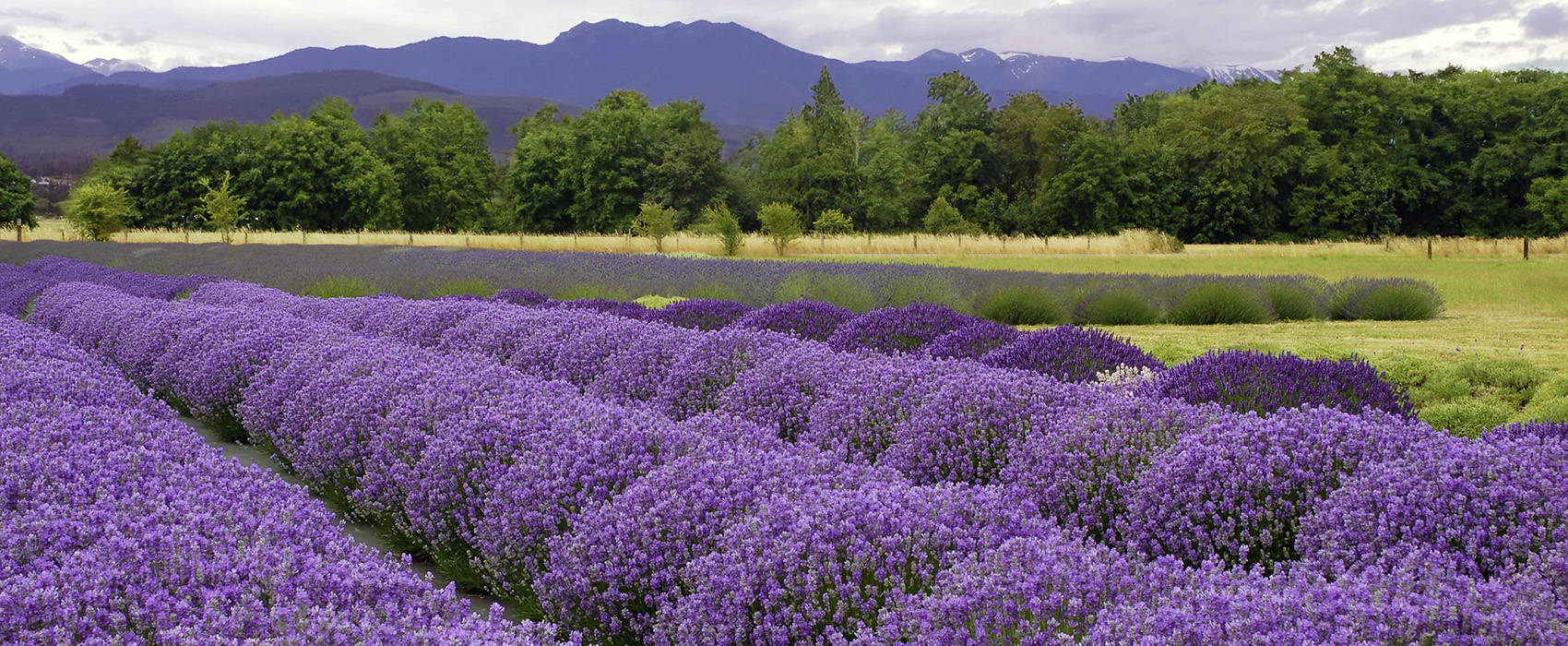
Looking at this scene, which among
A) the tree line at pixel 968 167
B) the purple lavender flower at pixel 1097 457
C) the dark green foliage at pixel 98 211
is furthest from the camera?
the tree line at pixel 968 167

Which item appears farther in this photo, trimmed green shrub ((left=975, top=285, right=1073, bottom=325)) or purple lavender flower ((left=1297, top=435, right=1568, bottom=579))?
trimmed green shrub ((left=975, top=285, right=1073, bottom=325))

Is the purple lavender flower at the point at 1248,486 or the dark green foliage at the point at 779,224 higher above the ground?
the dark green foliage at the point at 779,224

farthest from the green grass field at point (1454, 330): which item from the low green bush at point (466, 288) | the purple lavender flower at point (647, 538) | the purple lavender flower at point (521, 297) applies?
the low green bush at point (466, 288)

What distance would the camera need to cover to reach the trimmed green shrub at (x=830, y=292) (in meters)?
10.8

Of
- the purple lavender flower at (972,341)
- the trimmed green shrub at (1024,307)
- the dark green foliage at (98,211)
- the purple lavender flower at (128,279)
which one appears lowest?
the trimmed green shrub at (1024,307)

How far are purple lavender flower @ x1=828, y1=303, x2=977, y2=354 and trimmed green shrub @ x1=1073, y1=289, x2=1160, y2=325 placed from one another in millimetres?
4713

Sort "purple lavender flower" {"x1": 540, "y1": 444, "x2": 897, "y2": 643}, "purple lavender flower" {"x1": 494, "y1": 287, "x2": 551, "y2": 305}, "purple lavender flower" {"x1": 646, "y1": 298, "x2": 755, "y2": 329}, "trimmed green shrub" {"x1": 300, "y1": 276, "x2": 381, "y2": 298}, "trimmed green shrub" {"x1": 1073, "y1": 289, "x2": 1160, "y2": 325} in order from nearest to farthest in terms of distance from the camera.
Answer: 1. "purple lavender flower" {"x1": 540, "y1": 444, "x2": 897, "y2": 643}
2. "purple lavender flower" {"x1": 646, "y1": 298, "x2": 755, "y2": 329}
3. "purple lavender flower" {"x1": 494, "y1": 287, "x2": 551, "y2": 305}
4. "trimmed green shrub" {"x1": 1073, "y1": 289, "x2": 1160, "y2": 325}
5. "trimmed green shrub" {"x1": 300, "y1": 276, "x2": 381, "y2": 298}

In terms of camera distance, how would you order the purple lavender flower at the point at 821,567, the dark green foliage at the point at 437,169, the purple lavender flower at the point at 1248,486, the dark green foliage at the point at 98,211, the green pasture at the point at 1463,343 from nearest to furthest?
the purple lavender flower at the point at 821,567 → the purple lavender flower at the point at 1248,486 → the green pasture at the point at 1463,343 → the dark green foliage at the point at 98,211 → the dark green foliage at the point at 437,169

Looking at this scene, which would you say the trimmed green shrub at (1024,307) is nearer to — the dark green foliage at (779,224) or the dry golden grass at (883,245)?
the dry golden grass at (883,245)

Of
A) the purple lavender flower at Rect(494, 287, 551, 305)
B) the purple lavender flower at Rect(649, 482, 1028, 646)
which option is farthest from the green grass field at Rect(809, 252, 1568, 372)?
the purple lavender flower at Rect(494, 287, 551, 305)

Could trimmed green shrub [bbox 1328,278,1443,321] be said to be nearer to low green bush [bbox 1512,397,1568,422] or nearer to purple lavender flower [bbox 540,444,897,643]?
low green bush [bbox 1512,397,1568,422]

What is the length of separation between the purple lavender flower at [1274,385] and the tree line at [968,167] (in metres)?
27.5

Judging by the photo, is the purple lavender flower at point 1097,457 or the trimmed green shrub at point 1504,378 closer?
the purple lavender flower at point 1097,457

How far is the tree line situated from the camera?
4419 cm
